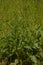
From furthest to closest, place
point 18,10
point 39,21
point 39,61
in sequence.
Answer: point 18,10 < point 39,21 < point 39,61

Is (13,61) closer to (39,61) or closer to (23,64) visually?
(23,64)

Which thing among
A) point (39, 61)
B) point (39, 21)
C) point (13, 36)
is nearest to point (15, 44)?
point (13, 36)

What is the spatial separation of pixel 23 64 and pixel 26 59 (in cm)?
8

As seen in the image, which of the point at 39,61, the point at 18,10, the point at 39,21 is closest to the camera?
the point at 39,61

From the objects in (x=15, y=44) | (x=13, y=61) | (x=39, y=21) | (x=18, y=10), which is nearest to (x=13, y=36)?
(x=15, y=44)

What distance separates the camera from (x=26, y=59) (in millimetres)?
3148

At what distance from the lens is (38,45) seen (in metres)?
3.22

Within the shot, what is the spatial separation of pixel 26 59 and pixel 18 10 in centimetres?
185

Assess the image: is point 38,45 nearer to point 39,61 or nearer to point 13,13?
point 39,61

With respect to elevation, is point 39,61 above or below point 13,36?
below

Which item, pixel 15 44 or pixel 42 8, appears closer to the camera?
pixel 15 44

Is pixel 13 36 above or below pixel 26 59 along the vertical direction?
above

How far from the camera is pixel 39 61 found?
313 centimetres

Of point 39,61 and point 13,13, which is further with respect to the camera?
point 13,13
